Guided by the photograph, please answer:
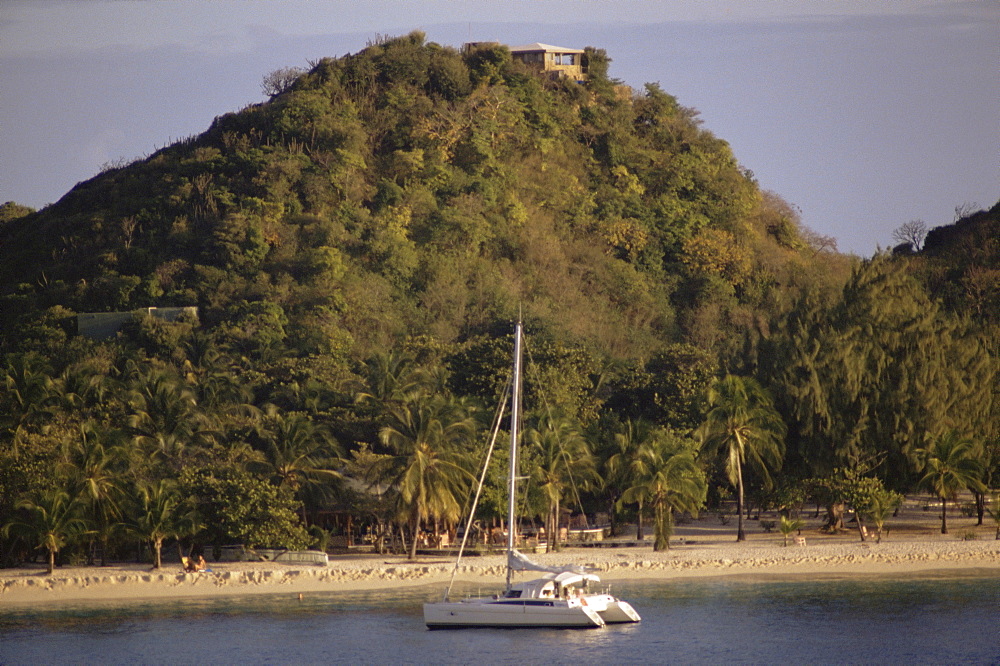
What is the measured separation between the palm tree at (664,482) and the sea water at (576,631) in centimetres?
446

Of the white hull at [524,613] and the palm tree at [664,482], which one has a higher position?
the palm tree at [664,482]

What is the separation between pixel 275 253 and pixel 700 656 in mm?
49329

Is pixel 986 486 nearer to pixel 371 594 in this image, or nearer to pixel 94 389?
pixel 371 594

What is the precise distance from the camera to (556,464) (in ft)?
160

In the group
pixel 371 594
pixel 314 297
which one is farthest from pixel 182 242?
pixel 371 594

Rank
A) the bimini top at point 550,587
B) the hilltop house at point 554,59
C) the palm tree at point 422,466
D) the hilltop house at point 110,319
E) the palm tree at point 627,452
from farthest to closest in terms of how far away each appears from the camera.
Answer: the hilltop house at point 554,59 → the hilltop house at point 110,319 → the palm tree at point 627,452 → the palm tree at point 422,466 → the bimini top at point 550,587

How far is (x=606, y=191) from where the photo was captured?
91188 millimetres

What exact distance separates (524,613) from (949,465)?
21.4 m

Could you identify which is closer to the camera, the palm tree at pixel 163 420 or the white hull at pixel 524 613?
the white hull at pixel 524 613

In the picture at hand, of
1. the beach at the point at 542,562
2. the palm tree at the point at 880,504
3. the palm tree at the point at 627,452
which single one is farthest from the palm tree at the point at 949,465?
the palm tree at the point at 627,452

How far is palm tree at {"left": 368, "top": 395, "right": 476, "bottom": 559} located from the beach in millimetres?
2232

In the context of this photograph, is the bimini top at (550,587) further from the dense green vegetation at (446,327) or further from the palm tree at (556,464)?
the palm tree at (556,464)

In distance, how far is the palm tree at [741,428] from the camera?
49.8 meters

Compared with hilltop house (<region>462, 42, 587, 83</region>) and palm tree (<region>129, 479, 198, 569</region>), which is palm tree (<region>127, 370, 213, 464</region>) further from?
hilltop house (<region>462, 42, 587, 83</region>)
